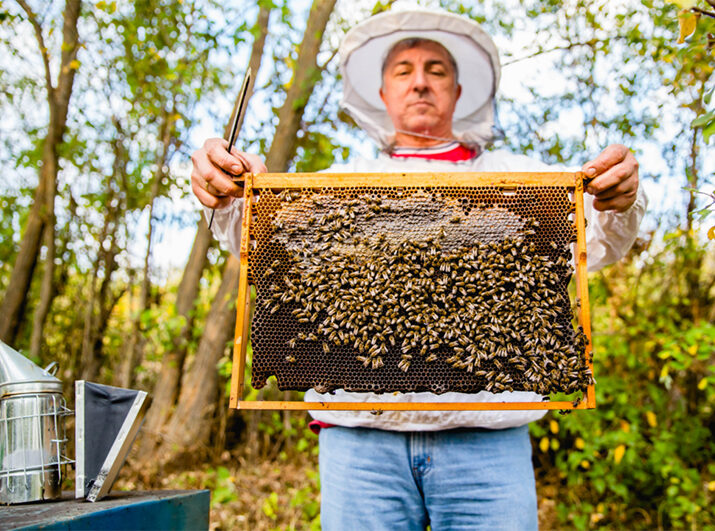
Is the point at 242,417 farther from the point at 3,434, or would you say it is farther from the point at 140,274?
the point at 3,434

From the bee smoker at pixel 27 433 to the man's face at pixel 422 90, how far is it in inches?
93.2

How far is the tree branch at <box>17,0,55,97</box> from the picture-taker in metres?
6.24

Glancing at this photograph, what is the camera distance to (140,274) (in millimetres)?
7258

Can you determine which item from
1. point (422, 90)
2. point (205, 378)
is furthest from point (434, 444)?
point (205, 378)

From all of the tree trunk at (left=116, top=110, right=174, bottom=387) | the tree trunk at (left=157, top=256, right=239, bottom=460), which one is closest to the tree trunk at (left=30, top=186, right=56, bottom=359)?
the tree trunk at (left=116, top=110, right=174, bottom=387)

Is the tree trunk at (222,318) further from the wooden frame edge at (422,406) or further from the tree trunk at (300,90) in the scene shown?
the wooden frame edge at (422,406)

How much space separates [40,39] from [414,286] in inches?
260

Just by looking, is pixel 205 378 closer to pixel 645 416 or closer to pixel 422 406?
pixel 422 406

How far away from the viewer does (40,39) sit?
253 inches

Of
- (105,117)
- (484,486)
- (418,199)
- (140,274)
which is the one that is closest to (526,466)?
(484,486)

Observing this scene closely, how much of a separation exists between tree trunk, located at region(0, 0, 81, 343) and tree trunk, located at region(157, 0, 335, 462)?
2.61 m

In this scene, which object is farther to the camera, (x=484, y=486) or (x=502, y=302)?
(x=484, y=486)

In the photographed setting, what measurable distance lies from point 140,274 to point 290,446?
3.18 meters

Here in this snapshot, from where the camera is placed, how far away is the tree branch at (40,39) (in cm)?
624
